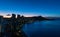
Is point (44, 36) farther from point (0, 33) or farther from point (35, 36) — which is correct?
point (0, 33)

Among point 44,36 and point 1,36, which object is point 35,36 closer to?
point 44,36

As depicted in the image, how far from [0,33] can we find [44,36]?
1307cm

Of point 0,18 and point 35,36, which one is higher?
point 0,18

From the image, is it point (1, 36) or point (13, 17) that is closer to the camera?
point (1, 36)

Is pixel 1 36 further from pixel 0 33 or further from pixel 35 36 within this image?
pixel 35 36

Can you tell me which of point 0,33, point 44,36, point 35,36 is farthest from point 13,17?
point 0,33

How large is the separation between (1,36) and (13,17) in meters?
12.7

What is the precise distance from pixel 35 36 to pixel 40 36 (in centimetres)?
99

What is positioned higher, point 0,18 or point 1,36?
point 0,18

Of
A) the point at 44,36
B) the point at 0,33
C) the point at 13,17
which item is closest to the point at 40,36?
the point at 44,36

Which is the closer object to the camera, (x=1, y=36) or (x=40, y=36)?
(x=1, y=36)

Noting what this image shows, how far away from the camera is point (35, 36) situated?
2267 cm

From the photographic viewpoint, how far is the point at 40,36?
22.6m

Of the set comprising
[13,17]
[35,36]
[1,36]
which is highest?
[13,17]
